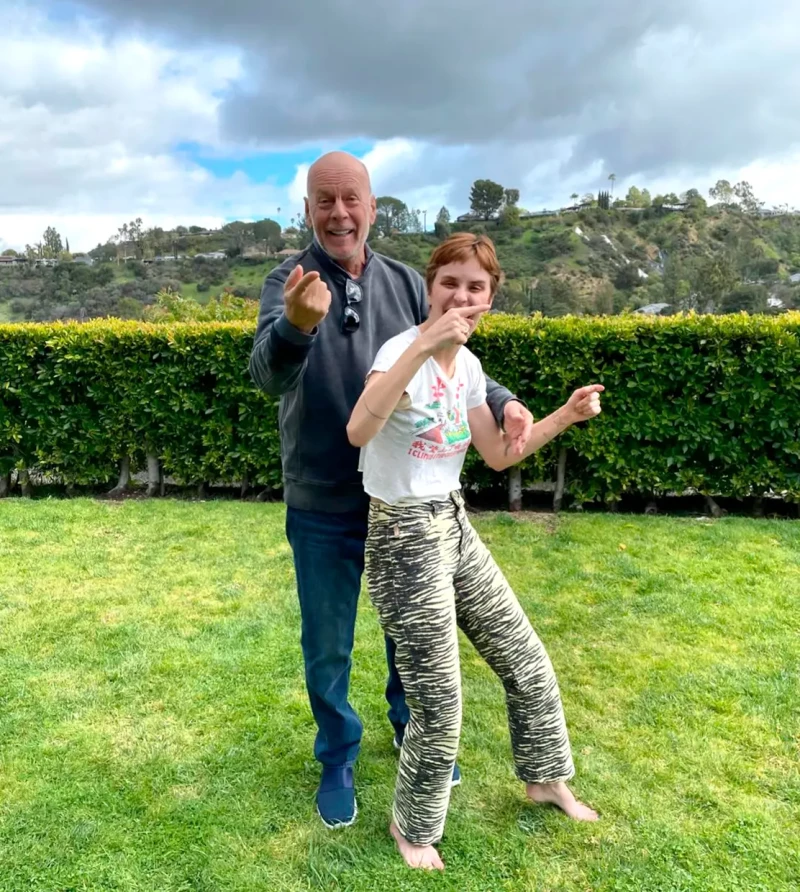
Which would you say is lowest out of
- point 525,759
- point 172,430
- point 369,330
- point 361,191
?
point 525,759

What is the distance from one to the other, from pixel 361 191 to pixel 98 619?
3.15 meters

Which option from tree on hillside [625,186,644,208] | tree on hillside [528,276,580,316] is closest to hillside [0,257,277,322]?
tree on hillside [528,276,580,316]

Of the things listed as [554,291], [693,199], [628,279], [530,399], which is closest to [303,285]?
[530,399]

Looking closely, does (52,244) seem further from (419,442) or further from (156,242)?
(419,442)

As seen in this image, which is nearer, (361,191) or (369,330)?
(361,191)

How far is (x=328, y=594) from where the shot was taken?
2.20 meters

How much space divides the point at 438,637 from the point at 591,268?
33424 millimetres

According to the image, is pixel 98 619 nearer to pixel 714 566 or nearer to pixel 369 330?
pixel 369 330

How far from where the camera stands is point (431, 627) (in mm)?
1956

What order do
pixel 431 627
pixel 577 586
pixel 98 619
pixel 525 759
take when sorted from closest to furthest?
1. pixel 431 627
2. pixel 525 759
3. pixel 98 619
4. pixel 577 586

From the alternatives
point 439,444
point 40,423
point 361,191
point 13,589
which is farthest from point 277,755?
point 40,423

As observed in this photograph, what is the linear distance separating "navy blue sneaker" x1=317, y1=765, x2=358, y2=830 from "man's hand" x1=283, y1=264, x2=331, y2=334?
5.13ft

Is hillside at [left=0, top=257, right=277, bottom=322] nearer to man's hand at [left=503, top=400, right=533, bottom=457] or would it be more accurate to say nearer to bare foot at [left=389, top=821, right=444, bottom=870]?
man's hand at [left=503, top=400, right=533, bottom=457]

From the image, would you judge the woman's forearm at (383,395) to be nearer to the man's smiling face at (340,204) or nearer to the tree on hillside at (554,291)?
the man's smiling face at (340,204)
